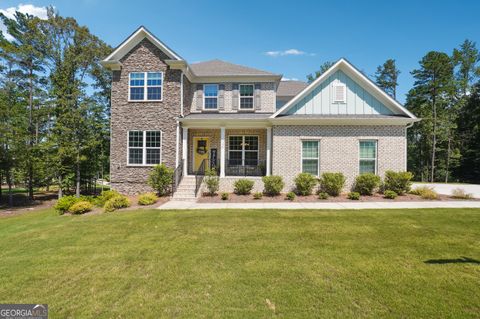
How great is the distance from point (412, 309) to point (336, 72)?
1221 cm

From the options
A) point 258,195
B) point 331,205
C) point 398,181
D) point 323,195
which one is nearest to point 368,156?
point 398,181

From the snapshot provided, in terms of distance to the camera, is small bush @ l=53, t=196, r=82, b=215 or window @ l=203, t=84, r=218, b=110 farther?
window @ l=203, t=84, r=218, b=110

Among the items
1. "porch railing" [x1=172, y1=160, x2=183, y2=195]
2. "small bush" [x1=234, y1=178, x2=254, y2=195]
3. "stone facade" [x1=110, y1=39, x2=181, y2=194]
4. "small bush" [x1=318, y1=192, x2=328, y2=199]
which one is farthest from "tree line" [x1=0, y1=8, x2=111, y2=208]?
"small bush" [x1=318, y1=192, x2=328, y2=199]

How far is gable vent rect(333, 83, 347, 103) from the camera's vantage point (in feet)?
41.5

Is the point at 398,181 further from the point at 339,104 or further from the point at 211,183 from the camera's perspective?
the point at 211,183

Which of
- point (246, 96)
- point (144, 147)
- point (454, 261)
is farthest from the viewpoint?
point (246, 96)

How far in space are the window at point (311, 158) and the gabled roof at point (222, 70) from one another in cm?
570

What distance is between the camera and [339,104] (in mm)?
12695

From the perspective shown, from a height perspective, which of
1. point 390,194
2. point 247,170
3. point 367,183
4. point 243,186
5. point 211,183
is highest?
point 247,170

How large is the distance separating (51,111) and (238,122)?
1532cm

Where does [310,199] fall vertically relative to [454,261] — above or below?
above

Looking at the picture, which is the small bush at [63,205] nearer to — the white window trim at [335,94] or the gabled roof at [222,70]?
the gabled roof at [222,70]

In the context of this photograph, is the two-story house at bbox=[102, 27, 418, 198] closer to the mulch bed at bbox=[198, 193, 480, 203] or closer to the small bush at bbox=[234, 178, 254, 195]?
the small bush at bbox=[234, 178, 254, 195]

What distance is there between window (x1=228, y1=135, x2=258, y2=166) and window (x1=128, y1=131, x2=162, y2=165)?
14.9ft
